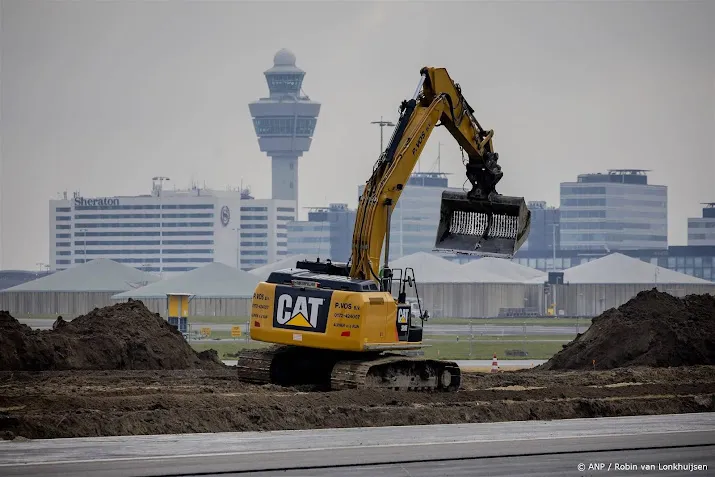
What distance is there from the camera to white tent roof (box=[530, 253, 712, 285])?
142 metres

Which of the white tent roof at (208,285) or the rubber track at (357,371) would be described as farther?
the white tent roof at (208,285)

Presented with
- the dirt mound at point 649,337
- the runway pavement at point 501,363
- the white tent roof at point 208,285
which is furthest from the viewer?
the white tent roof at point 208,285

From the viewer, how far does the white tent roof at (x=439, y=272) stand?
5438 inches

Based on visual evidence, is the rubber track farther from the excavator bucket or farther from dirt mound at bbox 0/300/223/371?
dirt mound at bbox 0/300/223/371

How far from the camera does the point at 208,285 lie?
386ft

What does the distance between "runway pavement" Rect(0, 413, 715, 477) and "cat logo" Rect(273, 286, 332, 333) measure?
13.0 feet

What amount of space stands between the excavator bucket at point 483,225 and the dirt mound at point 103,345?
32.3 feet

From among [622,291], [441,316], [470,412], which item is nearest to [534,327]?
[441,316]

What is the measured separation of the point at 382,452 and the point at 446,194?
1166cm

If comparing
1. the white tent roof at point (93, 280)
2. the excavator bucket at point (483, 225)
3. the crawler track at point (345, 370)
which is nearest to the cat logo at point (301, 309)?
the crawler track at point (345, 370)

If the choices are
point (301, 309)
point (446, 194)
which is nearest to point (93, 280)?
point (446, 194)

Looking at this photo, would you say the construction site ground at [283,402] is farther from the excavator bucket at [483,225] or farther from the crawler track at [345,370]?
the excavator bucket at [483,225]

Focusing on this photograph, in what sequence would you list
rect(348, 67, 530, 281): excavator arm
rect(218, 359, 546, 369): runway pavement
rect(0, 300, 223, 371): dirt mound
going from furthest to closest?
rect(218, 359, 546, 369): runway pavement < rect(0, 300, 223, 371): dirt mound < rect(348, 67, 530, 281): excavator arm

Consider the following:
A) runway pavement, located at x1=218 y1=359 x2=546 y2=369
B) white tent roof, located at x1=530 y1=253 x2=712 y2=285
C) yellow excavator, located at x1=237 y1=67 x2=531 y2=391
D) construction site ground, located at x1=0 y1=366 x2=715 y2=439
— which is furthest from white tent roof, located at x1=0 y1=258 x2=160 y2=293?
yellow excavator, located at x1=237 y1=67 x2=531 y2=391
